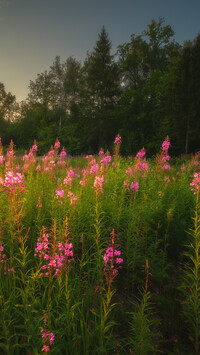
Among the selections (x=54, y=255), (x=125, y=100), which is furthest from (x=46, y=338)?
(x=125, y=100)

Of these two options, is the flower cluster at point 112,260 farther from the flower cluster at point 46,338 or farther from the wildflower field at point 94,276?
the flower cluster at point 46,338

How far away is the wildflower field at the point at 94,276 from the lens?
1.77 m

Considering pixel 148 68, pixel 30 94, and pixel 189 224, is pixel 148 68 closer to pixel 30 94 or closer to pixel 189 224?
pixel 30 94

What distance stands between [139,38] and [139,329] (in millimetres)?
40869

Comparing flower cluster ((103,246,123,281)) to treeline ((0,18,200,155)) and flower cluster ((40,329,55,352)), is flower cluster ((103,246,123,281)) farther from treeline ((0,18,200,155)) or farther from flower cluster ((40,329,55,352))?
treeline ((0,18,200,155))

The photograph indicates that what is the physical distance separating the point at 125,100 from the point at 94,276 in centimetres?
3272

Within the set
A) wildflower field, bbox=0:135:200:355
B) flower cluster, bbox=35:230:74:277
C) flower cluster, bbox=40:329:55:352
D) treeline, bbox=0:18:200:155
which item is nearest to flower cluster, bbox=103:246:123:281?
wildflower field, bbox=0:135:200:355

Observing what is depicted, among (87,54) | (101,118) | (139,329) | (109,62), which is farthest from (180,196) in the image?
(87,54)

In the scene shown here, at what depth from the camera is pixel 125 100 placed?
3272 centimetres

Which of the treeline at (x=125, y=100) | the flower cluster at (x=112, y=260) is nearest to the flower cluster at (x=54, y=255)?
the flower cluster at (x=112, y=260)

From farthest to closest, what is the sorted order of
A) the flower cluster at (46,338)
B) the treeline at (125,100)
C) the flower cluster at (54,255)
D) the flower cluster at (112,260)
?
the treeline at (125,100), the flower cluster at (54,255), the flower cluster at (112,260), the flower cluster at (46,338)

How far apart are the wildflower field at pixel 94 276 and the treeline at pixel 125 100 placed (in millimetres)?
18834

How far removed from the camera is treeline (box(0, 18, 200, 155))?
21734mm

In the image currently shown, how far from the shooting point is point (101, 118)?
103ft
